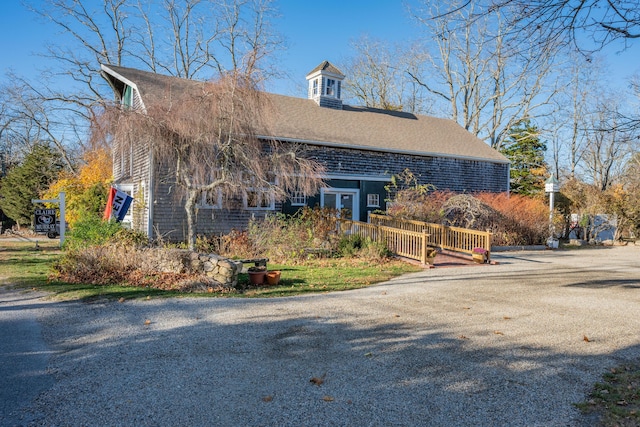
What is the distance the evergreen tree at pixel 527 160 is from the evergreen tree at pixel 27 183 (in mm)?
29449

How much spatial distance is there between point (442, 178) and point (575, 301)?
12.4 m

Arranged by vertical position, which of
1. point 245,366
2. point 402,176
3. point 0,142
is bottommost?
point 245,366

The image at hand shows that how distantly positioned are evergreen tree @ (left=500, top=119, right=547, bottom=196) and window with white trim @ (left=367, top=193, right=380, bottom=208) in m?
14.4

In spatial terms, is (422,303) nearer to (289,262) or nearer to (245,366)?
(245,366)

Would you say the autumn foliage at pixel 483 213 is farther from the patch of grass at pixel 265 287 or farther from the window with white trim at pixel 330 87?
the window with white trim at pixel 330 87

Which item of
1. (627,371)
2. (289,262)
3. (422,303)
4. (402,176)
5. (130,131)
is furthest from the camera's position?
(402,176)

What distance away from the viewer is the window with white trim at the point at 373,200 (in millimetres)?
17375

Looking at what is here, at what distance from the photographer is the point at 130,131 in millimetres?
9703

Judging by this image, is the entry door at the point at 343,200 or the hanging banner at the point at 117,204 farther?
the entry door at the point at 343,200

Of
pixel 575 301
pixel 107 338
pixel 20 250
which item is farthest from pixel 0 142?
pixel 575 301

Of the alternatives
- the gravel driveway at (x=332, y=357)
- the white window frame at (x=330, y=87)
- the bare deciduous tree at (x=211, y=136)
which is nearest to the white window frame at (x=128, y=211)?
the bare deciduous tree at (x=211, y=136)

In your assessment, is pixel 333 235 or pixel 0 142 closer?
pixel 333 235

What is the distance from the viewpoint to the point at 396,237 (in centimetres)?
1308

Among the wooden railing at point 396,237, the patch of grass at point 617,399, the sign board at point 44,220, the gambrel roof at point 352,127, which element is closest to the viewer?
the patch of grass at point 617,399
